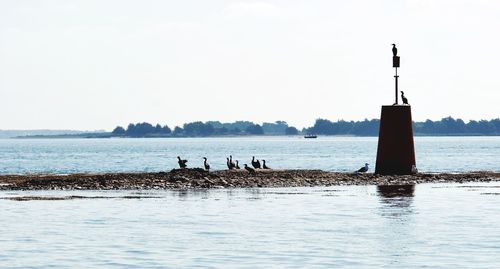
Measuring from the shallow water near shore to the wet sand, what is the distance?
121 inches

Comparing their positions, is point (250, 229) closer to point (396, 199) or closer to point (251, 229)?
point (251, 229)

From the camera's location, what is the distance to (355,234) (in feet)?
110

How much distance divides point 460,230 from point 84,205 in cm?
1566

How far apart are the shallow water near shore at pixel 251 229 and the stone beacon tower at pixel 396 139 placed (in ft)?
25.2

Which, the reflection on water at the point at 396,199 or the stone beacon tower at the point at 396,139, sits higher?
the stone beacon tower at the point at 396,139

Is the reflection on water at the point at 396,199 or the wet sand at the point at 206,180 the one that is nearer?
the reflection on water at the point at 396,199

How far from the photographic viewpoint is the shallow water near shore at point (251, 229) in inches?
1104

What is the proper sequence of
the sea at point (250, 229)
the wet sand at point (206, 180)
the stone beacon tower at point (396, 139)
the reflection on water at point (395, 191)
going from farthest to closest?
the stone beacon tower at point (396, 139), the wet sand at point (206, 180), the reflection on water at point (395, 191), the sea at point (250, 229)

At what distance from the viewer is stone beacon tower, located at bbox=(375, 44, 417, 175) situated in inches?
2344

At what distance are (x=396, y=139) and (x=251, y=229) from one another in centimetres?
2560

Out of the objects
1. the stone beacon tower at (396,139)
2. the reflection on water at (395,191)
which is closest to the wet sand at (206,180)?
the stone beacon tower at (396,139)

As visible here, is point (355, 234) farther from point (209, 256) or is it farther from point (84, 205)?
point (84, 205)

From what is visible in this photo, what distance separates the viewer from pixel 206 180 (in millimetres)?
56531

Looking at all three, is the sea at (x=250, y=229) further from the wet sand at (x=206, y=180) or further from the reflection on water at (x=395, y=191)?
the wet sand at (x=206, y=180)
